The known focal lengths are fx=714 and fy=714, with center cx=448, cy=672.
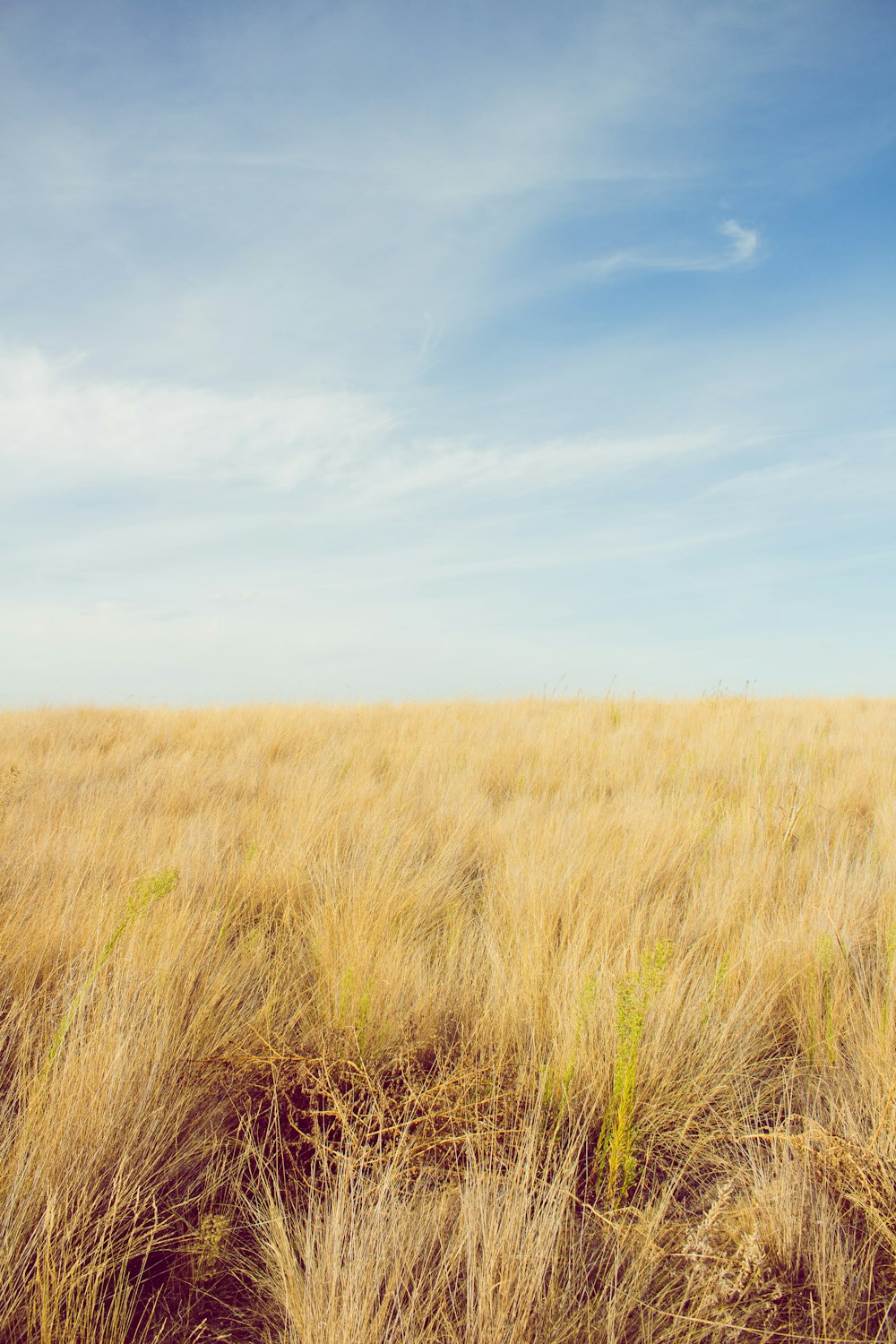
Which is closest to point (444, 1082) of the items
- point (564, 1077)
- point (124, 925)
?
point (564, 1077)

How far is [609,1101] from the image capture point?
1.68 metres

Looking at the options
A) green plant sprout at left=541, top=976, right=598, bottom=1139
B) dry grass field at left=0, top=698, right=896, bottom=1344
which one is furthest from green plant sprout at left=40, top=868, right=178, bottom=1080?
green plant sprout at left=541, top=976, right=598, bottom=1139

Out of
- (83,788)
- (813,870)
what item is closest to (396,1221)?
(813,870)

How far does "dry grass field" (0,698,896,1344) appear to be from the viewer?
3.89 feet

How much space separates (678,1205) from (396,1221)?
0.61 metres

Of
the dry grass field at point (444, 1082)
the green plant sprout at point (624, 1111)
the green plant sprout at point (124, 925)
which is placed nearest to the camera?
the dry grass field at point (444, 1082)

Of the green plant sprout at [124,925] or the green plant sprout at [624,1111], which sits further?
the green plant sprout at [124,925]

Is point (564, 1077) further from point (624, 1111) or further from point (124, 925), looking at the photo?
point (124, 925)

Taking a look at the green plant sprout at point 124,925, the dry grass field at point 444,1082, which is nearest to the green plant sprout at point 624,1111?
the dry grass field at point 444,1082

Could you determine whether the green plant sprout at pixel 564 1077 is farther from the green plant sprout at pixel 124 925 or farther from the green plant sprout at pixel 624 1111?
the green plant sprout at pixel 124 925

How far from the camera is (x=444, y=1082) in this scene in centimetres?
161

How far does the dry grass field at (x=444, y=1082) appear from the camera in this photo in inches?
46.6

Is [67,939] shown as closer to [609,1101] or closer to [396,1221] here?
[396,1221]

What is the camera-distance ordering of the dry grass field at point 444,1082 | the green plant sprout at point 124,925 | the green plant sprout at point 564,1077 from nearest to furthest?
1. the dry grass field at point 444,1082
2. the green plant sprout at point 564,1077
3. the green plant sprout at point 124,925
